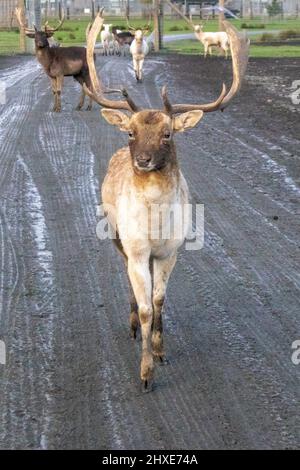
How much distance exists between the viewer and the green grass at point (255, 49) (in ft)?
132

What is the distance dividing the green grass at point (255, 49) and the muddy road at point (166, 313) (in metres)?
23.5

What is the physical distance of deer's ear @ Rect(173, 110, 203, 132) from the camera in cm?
741

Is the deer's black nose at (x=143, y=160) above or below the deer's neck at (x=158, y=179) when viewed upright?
above

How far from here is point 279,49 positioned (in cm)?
4412

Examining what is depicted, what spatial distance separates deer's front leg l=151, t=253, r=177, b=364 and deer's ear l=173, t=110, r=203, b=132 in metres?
0.90

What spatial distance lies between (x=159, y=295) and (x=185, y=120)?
1.26 meters

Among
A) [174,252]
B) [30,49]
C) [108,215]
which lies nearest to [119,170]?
[108,215]

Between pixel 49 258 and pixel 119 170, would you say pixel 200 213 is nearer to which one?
pixel 49 258

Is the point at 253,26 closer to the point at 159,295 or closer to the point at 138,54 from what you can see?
the point at 138,54

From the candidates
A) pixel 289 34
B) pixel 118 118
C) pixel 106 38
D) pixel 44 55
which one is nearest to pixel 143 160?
pixel 118 118

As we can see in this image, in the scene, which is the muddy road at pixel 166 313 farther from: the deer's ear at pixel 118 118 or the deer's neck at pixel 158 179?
the deer's ear at pixel 118 118

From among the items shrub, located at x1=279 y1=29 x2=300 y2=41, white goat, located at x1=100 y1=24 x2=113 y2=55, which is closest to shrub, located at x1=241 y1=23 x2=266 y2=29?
shrub, located at x1=279 y1=29 x2=300 y2=41

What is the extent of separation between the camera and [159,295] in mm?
7531

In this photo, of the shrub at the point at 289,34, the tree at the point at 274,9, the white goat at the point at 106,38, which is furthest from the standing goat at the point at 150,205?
the tree at the point at 274,9
